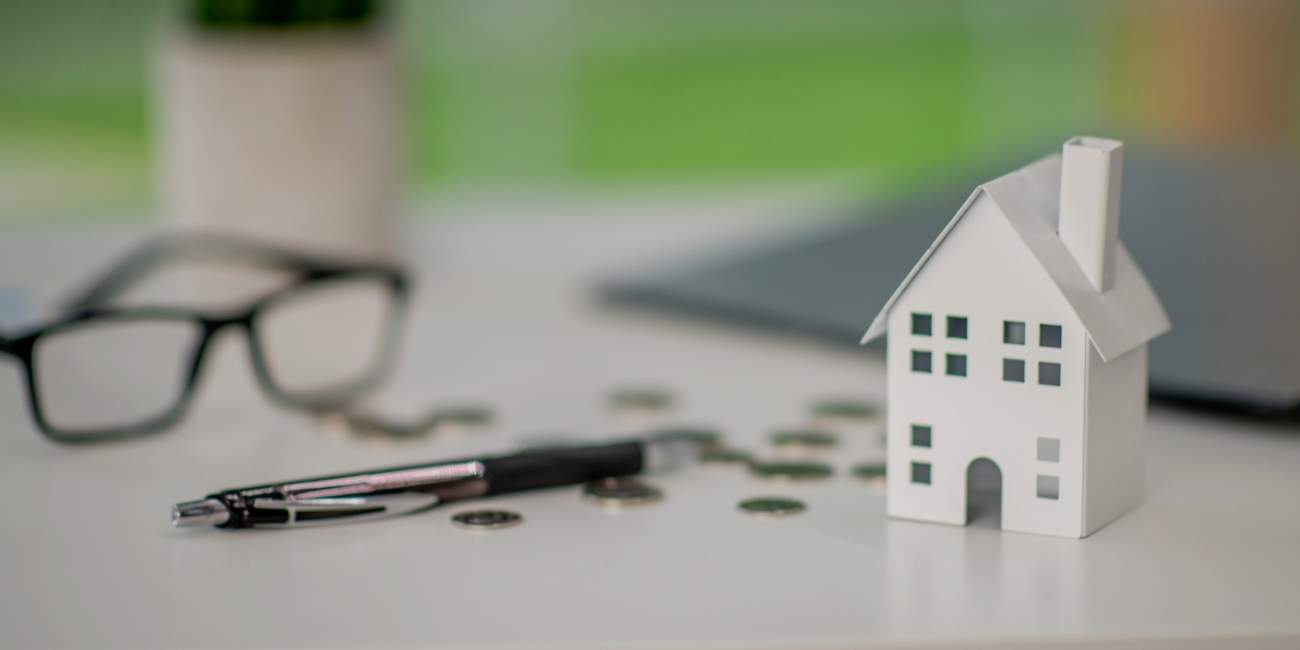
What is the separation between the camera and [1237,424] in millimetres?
732

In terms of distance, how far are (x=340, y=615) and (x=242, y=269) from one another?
19.9 inches

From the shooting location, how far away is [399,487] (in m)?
0.61

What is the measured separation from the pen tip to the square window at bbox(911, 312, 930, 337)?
0.28 meters

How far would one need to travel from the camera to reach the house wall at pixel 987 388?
55cm

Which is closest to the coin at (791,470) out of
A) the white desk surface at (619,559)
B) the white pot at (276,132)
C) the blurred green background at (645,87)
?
the white desk surface at (619,559)

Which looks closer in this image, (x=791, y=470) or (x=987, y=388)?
(x=987, y=388)

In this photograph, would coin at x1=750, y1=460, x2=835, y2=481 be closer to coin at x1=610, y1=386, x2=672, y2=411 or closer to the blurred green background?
coin at x1=610, y1=386, x2=672, y2=411

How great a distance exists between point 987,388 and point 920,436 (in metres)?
0.04

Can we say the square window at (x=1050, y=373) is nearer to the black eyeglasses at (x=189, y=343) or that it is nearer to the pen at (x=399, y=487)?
the pen at (x=399, y=487)

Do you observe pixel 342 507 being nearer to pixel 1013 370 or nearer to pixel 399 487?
pixel 399 487

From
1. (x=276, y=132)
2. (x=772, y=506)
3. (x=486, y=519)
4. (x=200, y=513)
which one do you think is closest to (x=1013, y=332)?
(x=772, y=506)

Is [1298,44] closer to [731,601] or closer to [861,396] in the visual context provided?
[861,396]

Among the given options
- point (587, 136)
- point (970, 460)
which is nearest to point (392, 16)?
point (970, 460)

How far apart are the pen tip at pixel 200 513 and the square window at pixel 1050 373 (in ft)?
1.06
